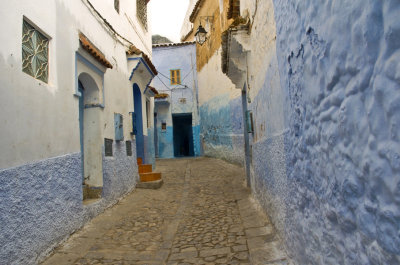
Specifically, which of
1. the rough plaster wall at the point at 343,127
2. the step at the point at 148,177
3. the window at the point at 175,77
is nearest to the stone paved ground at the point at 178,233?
the step at the point at 148,177

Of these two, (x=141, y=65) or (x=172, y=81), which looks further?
(x=172, y=81)

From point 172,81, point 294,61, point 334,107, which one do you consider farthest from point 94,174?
point 172,81

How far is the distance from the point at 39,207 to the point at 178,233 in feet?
6.42

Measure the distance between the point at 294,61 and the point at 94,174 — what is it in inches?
171

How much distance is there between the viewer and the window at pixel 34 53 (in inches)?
136

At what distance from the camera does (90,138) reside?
18.5 ft

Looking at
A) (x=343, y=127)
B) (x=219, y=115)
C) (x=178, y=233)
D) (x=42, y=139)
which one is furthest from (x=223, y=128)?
(x=343, y=127)

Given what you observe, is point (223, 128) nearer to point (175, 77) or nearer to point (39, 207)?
point (175, 77)

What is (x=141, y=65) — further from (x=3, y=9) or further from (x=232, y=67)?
(x=3, y=9)

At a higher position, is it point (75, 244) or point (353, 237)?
point (353, 237)

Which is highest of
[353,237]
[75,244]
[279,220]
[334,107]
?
[334,107]

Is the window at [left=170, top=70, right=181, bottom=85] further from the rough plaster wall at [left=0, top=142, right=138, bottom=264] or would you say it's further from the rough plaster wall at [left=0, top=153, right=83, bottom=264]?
the rough plaster wall at [left=0, top=153, right=83, bottom=264]

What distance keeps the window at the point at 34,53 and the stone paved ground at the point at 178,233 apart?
2198 mm

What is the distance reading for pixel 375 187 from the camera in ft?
4.06
